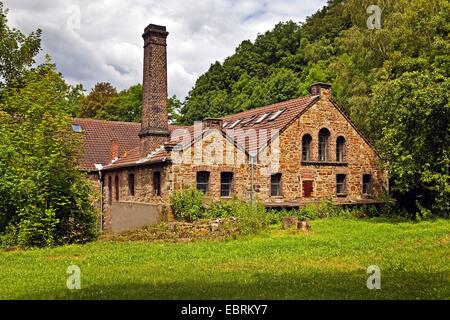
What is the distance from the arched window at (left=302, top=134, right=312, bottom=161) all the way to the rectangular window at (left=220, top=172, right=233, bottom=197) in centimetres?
511

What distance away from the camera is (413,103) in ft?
74.1

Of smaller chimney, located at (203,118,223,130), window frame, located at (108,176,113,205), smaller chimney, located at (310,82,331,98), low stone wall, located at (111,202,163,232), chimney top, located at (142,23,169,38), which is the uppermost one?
chimney top, located at (142,23,169,38)

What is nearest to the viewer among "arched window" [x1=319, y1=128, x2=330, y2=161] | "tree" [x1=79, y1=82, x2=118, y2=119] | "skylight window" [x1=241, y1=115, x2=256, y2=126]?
"arched window" [x1=319, y1=128, x2=330, y2=161]

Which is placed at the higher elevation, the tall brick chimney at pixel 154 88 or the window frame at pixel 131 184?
the tall brick chimney at pixel 154 88

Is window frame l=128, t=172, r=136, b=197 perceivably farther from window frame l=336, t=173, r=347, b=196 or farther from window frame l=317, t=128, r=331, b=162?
window frame l=336, t=173, r=347, b=196

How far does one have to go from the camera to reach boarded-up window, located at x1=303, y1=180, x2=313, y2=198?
2630 centimetres

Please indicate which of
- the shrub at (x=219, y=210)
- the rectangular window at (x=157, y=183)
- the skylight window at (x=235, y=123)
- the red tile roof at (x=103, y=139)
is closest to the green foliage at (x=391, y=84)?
the skylight window at (x=235, y=123)

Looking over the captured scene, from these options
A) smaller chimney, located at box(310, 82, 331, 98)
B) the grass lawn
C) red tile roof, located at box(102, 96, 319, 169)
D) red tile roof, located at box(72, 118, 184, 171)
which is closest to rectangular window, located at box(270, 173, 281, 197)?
red tile roof, located at box(102, 96, 319, 169)

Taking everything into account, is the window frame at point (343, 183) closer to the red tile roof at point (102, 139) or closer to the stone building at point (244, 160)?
the stone building at point (244, 160)

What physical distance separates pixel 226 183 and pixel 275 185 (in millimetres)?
3036

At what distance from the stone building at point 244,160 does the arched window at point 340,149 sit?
58 millimetres

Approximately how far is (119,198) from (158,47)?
29.8ft

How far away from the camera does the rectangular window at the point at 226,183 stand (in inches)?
941
